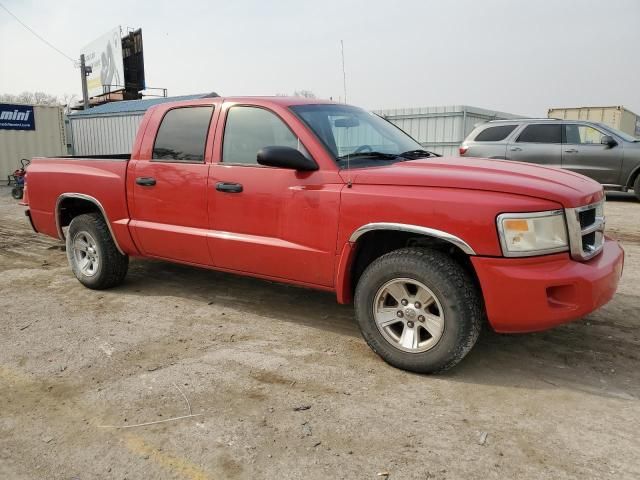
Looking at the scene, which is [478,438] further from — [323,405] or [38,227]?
[38,227]

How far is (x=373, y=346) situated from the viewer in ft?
11.1

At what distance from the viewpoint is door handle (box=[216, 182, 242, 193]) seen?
390 centimetres

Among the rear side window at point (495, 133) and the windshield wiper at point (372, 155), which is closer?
the windshield wiper at point (372, 155)

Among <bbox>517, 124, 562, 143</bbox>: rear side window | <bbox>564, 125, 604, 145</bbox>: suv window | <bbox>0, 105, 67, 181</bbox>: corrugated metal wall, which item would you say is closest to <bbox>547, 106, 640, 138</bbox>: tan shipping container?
<bbox>564, 125, 604, 145</bbox>: suv window

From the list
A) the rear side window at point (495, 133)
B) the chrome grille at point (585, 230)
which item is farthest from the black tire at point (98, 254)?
the rear side window at point (495, 133)

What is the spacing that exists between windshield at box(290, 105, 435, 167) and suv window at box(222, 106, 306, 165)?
0.63 ft

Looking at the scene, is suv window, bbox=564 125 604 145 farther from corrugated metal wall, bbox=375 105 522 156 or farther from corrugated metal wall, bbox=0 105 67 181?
corrugated metal wall, bbox=0 105 67 181

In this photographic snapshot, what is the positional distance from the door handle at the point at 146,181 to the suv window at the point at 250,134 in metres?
0.78

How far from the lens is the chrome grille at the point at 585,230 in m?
2.92

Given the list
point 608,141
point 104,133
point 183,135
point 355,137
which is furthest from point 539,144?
point 104,133

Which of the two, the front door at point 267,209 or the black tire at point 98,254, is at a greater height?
the front door at point 267,209

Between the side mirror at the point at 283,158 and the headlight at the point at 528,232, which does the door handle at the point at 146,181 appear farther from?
the headlight at the point at 528,232

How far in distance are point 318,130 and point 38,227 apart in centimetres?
366

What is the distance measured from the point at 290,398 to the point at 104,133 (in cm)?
2449
